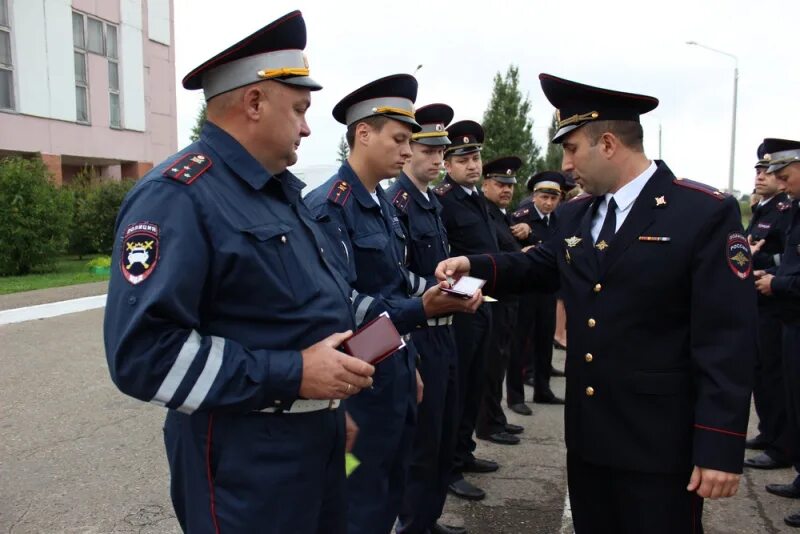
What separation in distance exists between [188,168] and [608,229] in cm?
153

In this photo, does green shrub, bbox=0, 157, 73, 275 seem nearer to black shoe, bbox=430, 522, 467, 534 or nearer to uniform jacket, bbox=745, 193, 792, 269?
black shoe, bbox=430, 522, 467, 534

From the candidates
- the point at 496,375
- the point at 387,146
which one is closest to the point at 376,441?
the point at 387,146

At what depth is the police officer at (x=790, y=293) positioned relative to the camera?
4051mm

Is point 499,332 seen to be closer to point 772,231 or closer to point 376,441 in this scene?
point 772,231

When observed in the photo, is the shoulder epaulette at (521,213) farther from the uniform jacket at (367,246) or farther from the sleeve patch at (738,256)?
the sleeve patch at (738,256)

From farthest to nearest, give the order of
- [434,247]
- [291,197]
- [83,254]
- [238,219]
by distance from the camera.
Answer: [83,254] < [434,247] < [291,197] < [238,219]

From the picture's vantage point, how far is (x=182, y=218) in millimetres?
1614

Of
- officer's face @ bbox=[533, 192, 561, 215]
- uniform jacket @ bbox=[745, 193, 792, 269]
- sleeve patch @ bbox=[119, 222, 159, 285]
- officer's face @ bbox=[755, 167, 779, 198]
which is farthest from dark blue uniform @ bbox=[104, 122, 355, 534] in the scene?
officer's face @ bbox=[533, 192, 561, 215]

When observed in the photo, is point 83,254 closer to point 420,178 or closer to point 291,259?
point 420,178

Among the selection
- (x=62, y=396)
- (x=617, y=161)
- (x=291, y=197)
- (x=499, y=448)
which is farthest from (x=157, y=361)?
(x=62, y=396)

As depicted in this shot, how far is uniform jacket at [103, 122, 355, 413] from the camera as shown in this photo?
5.07ft

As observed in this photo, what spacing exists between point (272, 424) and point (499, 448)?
358cm

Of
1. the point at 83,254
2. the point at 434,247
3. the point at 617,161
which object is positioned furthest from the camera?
the point at 83,254

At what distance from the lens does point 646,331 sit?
2178 mm
